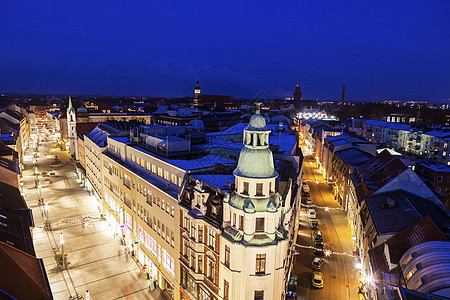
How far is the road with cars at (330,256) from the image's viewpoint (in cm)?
4353

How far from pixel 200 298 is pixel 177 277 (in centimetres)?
539

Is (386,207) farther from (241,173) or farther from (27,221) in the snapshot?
(27,221)

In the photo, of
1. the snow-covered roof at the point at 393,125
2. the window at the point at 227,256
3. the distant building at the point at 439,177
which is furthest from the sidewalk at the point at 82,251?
the snow-covered roof at the point at 393,125

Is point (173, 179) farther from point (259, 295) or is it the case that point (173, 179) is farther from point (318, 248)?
point (318, 248)

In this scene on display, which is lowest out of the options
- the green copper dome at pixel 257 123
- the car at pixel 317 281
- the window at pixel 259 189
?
the car at pixel 317 281

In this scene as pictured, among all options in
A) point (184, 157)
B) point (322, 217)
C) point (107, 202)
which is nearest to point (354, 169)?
point (322, 217)

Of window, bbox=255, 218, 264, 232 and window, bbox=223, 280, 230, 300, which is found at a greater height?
window, bbox=255, 218, 264, 232

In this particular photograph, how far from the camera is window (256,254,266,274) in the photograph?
30.4 m

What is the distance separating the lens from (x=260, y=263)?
30594mm

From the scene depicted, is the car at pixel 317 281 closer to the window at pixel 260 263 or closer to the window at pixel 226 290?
the window at pixel 260 263

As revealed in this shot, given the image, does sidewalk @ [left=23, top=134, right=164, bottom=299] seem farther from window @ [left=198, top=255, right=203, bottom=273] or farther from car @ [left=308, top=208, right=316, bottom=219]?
car @ [left=308, top=208, right=316, bottom=219]

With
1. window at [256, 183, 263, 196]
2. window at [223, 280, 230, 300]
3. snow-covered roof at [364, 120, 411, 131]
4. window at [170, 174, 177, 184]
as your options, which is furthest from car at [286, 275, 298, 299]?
snow-covered roof at [364, 120, 411, 131]

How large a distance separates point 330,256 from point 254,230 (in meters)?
29.3

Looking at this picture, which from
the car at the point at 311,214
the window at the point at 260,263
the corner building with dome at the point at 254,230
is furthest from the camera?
the car at the point at 311,214
